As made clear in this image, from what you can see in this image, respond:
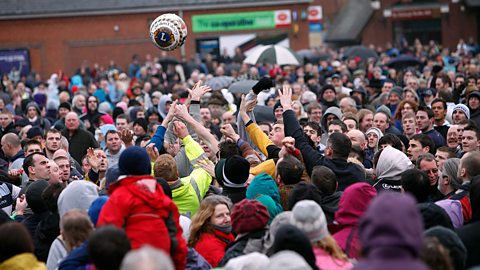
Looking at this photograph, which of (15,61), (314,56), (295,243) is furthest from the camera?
(15,61)

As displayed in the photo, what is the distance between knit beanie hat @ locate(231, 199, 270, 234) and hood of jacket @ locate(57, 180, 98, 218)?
1.21 metres

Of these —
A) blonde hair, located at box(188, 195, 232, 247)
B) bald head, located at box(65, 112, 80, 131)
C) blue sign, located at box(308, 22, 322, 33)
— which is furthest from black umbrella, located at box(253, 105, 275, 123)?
blue sign, located at box(308, 22, 322, 33)

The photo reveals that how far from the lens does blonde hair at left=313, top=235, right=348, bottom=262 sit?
6.81 meters

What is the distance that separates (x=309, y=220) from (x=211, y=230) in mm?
1686

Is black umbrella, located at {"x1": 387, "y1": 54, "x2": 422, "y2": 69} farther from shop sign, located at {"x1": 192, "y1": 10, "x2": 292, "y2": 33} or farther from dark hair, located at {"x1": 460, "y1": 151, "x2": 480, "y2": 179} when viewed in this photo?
dark hair, located at {"x1": 460, "y1": 151, "x2": 480, "y2": 179}

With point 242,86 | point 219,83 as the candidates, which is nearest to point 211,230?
Answer: point 242,86


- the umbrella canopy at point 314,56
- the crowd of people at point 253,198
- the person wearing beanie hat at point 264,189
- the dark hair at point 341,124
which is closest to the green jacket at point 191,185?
the crowd of people at point 253,198

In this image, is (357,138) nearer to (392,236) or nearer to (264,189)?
(264,189)

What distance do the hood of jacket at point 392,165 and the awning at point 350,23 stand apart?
130 ft

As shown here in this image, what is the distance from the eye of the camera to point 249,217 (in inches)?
293

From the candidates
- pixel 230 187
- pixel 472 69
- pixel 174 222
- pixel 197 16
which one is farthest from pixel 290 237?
pixel 197 16

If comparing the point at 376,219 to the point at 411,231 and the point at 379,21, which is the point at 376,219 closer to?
the point at 411,231

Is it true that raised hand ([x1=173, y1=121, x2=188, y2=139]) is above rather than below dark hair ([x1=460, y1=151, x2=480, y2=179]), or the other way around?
above

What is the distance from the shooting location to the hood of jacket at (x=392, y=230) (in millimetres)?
4762
